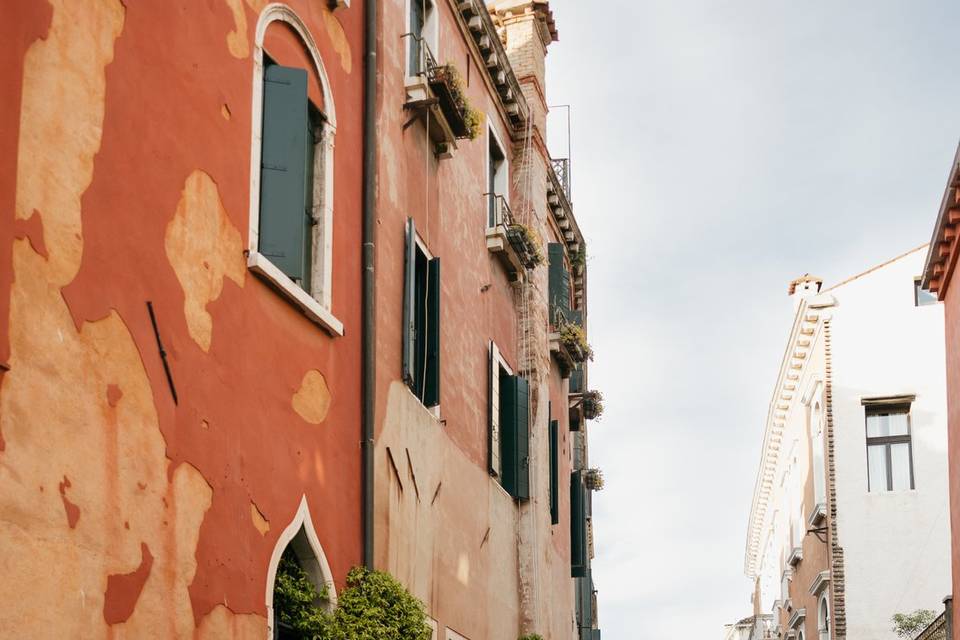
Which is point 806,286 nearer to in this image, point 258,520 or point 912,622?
point 912,622

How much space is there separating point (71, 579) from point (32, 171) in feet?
6.97

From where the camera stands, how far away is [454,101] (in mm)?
15766

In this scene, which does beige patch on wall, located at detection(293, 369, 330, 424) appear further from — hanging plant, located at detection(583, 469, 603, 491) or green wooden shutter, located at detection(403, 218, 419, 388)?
hanging plant, located at detection(583, 469, 603, 491)

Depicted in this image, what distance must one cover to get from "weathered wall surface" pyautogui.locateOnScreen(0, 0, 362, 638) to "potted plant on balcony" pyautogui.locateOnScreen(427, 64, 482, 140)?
176 inches

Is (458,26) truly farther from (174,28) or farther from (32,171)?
(32,171)

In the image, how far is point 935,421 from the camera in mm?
27750

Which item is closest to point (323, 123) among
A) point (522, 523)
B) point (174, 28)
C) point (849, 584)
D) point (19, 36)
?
point (174, 28)

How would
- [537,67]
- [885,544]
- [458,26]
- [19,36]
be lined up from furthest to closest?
[885,544] → [537,67] → [458,26] → [19,36]

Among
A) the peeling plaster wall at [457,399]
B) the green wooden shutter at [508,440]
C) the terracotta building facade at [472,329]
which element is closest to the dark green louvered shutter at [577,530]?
the terracotta building facade at [472,329]

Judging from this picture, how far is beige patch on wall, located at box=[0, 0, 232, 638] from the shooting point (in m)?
7.73

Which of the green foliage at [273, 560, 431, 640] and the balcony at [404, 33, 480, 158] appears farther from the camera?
the balcony at [404, 33, 480, 158]

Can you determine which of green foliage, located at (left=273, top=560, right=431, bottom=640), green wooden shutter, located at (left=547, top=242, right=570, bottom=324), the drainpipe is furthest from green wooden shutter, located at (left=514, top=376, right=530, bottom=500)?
the drainpipe

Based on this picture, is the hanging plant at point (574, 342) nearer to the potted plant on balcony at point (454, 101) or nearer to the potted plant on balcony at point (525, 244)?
the potted plant on balcony at point (525, 244)

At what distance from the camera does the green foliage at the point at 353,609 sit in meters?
11.2
